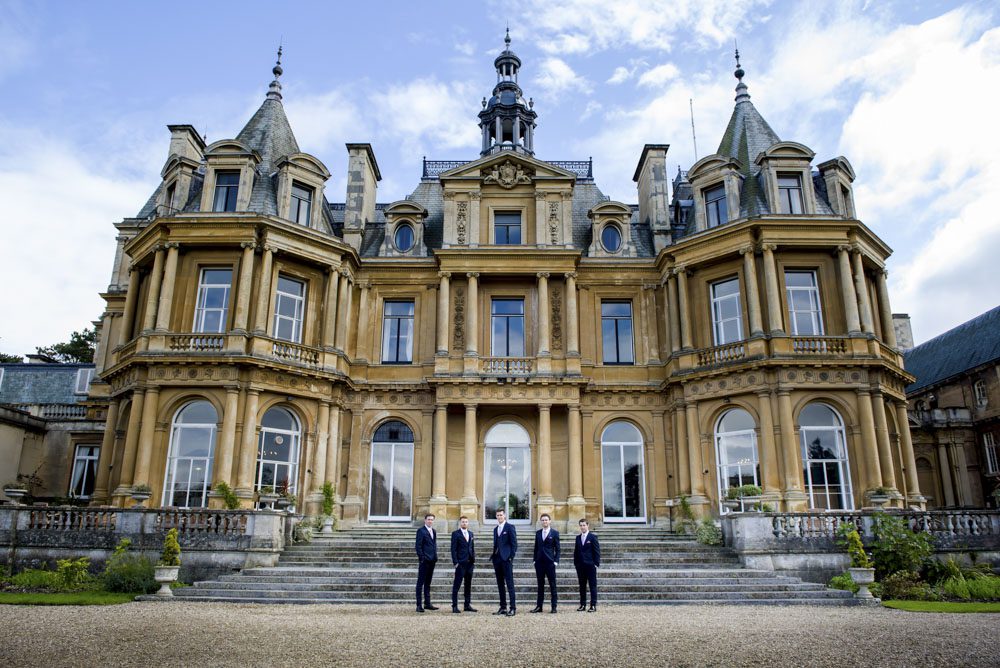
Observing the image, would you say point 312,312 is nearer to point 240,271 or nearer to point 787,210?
point 240,271

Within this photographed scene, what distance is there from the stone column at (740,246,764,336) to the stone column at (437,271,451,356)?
30.7ft

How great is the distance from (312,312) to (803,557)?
51.0ft

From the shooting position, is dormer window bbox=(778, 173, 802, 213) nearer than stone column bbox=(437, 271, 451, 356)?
Yes

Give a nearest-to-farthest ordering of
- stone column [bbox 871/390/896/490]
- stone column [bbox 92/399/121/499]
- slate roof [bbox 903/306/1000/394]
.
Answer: stone column [bbox 871/390/896/490]
stone column [bbox 92/399/121/499]
slate roof [bbox 903/306/1000/394]

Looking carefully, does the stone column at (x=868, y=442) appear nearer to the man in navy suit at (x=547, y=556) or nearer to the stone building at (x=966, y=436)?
the man in navy suit at (x=547, y=556)

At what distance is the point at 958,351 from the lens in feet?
107

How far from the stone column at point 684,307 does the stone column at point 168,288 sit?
15675 mm

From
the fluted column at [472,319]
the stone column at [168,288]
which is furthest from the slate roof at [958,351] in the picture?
the stone column at [168,288]

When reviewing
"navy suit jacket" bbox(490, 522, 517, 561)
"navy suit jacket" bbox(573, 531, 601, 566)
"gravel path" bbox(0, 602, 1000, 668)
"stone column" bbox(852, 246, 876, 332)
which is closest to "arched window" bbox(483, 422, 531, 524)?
"navy suit jacket" bbox(573, 531, 601, 566)

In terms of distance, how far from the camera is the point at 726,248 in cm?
2142

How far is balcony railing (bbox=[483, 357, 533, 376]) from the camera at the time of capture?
2173 centimetres

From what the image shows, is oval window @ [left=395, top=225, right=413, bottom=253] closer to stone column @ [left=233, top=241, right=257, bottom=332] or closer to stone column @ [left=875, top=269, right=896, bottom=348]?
stone column @ [left=233, top=241, right=257, bottom=332]

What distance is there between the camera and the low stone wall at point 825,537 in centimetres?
1531

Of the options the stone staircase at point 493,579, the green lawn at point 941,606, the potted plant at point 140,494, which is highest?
the potted plant at point 140,494
